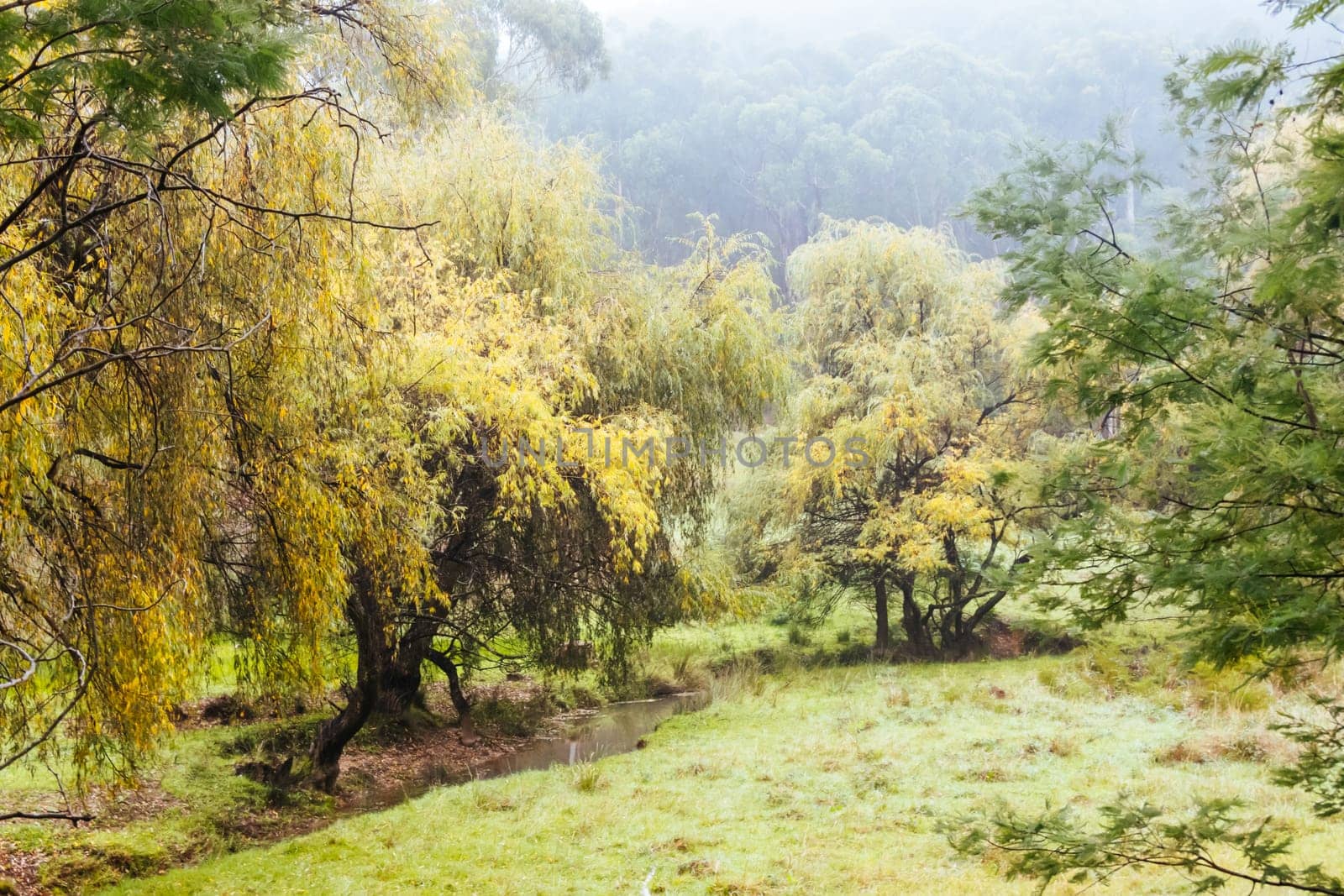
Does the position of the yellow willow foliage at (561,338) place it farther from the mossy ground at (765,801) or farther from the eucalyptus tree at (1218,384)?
the eucalyptus tree at (1218,384)

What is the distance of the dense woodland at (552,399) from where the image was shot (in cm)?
301

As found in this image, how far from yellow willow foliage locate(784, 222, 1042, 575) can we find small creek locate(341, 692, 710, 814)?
3.89 metres

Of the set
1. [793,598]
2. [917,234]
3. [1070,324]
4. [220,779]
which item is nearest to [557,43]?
[917,234]

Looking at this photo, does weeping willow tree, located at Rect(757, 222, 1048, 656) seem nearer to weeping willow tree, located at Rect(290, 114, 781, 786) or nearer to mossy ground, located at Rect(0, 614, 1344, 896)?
weeping willow tree, located at Rect(290, 114, 781, 786)

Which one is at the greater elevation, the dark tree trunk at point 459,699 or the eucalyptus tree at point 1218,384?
the eucalyptus tree at point 1218,384

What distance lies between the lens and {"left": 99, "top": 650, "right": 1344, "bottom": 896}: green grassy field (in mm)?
5773

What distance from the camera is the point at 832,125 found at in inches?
1667

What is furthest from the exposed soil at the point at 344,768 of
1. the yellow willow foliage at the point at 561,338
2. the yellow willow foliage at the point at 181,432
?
the yellow willow foliage at the point at 561,338

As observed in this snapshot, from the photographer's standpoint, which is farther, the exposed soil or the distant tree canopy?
the distant tree canopy

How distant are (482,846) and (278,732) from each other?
420cm

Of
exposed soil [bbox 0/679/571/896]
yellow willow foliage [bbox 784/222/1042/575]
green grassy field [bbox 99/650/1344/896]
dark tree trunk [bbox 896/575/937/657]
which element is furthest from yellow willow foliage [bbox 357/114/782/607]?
dark tree trunk [bbox 896/575/937/657]

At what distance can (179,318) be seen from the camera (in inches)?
180

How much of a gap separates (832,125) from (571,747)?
122 ft

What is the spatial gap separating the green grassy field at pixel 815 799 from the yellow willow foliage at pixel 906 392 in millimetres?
3313
